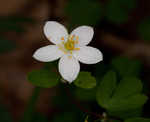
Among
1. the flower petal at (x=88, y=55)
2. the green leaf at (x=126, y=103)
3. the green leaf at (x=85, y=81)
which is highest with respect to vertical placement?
the flower petal at (x=88, y=55)

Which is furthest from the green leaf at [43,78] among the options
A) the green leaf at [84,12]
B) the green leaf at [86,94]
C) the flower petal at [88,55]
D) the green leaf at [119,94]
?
the green leaf at [84,12]

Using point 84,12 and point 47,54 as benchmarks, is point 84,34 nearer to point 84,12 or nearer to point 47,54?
point 47,54

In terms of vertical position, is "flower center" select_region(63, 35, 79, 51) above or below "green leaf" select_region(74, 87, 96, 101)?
above

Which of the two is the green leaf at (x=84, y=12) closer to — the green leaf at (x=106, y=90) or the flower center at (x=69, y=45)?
the flower center at (x=69, y=45)

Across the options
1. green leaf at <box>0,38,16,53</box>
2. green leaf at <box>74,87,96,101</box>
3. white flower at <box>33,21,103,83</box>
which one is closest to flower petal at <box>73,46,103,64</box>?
white flower at <box>33,21,103,83</box>

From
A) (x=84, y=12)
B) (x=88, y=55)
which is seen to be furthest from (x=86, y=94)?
(x=84, y=12)

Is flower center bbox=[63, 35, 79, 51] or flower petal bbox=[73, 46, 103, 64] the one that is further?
flower center bbox=[63, 35, 79, 51]

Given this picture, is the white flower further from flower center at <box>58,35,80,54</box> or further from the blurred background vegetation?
the blurred background vegetation

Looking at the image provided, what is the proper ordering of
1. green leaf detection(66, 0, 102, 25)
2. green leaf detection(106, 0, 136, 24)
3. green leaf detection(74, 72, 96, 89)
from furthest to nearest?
green leaf detection(106, 0, 136, 24) < green leaf detection(66, 0, 102, 25) < green leaf detection(74, 72, 96, 89)

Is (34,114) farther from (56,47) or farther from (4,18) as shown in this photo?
(4,18)
